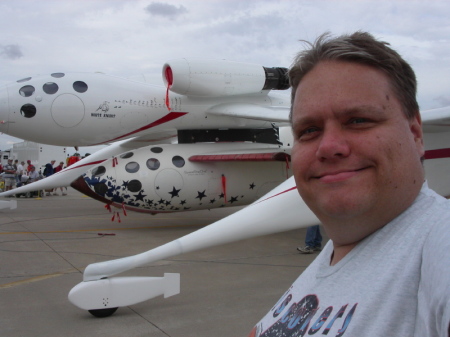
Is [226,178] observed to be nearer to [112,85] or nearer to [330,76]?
[112,85]

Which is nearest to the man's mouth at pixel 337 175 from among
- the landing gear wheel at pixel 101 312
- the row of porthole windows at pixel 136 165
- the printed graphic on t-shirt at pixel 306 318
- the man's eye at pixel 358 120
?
the man's eye at pixel 358 120

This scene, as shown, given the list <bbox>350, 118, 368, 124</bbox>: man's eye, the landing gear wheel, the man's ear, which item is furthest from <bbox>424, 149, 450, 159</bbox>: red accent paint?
<bbox>350, 118, 368, 124</bbox>: man's eye

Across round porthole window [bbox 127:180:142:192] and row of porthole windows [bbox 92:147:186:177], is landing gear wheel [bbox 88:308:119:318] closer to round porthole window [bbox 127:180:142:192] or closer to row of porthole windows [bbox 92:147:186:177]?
round porthole window [bbox 127:180:142:192]

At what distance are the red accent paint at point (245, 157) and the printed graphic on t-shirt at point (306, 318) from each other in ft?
22.7

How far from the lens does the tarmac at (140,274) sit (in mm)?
4027

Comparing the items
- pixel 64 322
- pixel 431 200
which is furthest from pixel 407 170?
pixel 64 322

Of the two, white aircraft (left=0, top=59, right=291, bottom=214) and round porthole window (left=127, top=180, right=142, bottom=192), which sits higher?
white aircraft (left=0, top=59, right=291, bottom=214)

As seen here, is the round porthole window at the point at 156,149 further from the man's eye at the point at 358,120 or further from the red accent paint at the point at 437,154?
the man's eye at the point at 358,120

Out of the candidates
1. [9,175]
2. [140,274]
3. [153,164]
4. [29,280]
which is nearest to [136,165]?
[153,164]

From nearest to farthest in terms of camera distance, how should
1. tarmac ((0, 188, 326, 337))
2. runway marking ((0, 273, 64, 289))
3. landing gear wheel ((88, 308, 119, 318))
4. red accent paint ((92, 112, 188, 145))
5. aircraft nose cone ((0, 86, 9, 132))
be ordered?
tarmac ((0, 188, 326, 337)) < landing gear wheel ((88, 308, 119, 318)) < runway marking ((0, 273, 64, 289)) < aircraft nose cone ((0, 86, 9, 132)) < red accent paint ((92, 112, 188, 145))

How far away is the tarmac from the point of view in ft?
13.2

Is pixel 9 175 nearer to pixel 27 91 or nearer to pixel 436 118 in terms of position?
pixel 27 91

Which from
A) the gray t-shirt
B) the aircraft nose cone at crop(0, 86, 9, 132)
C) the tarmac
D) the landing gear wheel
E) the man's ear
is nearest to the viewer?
the gray t-shirt

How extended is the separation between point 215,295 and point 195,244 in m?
1.28
